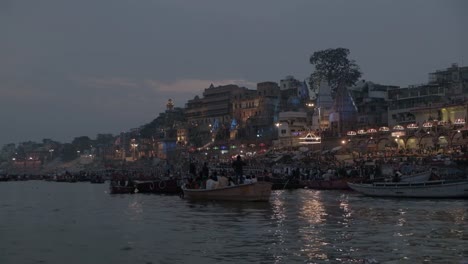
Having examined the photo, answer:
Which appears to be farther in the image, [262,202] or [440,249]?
[262,202]

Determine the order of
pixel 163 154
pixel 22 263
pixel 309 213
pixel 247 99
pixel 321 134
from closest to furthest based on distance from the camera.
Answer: pixel 22 263 < pixel 309 213 < pixel 321 134 < pixel 247 99 < pixel 163 154

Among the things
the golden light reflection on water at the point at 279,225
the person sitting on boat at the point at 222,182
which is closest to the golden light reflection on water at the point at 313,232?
the golden light reflection on water at the point at 279,225

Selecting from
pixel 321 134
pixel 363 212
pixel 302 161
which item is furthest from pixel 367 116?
pixel 363 212

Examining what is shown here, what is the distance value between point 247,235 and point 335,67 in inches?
3105

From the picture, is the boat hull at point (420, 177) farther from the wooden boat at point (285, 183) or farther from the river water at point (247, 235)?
the wooden boat at point (285, 183)

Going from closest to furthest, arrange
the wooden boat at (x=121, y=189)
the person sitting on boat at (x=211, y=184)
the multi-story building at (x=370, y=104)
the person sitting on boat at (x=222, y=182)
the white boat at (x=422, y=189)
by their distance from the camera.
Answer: the white boat at (x=422, y=189) < the person sitting on boat at (x=211, y=184) < the person sitting on boat at (x=222, y=182) < the wooden boat at (x=121, y=189) < the multi-story building at (x=370, y=104)

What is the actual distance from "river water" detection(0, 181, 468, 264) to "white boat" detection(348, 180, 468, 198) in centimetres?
313

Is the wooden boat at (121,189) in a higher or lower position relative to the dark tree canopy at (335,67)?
lower

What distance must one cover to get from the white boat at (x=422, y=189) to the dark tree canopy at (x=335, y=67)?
58.7 metres

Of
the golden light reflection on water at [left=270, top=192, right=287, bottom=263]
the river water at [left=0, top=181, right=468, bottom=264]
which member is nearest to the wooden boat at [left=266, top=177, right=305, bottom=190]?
the golden light reflection on water at [left=270, top=192, right=287, bottom=263]

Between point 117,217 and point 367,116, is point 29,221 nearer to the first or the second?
point 117,217

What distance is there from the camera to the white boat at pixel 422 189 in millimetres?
32812

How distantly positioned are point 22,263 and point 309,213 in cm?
1382

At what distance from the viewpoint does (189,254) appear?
1563cm
